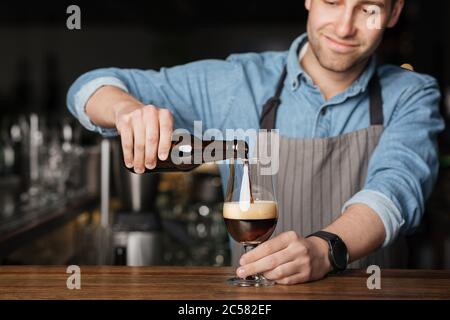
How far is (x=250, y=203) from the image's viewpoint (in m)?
1.46

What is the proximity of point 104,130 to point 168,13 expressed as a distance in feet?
20.0

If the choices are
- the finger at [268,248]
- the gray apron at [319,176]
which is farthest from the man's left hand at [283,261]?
the gray apron at [319,176]

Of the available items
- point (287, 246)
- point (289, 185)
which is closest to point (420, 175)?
point (289, 185)

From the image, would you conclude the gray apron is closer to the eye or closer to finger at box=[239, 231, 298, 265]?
the eye

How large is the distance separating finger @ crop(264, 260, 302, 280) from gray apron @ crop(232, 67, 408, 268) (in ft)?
2.40

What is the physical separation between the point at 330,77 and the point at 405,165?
1.34 feet

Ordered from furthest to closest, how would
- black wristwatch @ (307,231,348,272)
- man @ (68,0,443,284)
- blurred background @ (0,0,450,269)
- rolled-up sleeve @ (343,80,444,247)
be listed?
blurred background @ (0,0,450,269) < man @ (68,0,443,284) < rolled-up sleeve @ (343,80,444,247) < black wristwatch @ (307,231,348,272)

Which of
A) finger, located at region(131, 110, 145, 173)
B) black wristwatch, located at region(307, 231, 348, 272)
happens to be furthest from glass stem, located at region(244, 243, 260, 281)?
finger, located at region(131, 110, 145, 173)

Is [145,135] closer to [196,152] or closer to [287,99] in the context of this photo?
[196,152]

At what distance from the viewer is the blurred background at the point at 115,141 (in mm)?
3141

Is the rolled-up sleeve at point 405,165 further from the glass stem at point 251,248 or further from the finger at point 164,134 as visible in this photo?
the finger at point 164,134

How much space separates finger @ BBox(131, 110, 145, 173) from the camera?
5.03 feet

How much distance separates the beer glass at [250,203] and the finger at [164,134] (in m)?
0.14
